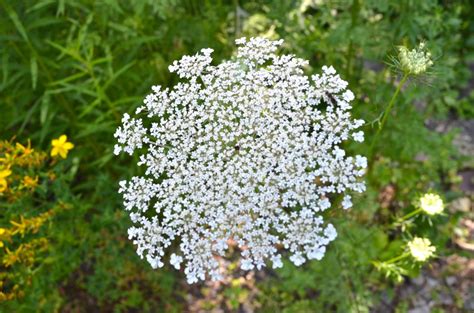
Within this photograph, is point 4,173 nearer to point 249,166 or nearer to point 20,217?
point 20,217

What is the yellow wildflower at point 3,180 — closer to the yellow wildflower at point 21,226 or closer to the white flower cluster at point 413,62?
the yellow wildflower at point 21,226

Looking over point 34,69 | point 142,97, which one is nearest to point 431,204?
point 142,97

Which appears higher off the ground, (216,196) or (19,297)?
(216,196)

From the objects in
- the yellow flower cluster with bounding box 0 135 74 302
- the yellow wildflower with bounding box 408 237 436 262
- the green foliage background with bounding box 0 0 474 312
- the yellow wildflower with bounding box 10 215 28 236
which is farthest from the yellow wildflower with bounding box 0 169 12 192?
the yellow wildflower with bounding box 408 237 436 262

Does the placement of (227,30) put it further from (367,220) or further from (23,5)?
(367,220)

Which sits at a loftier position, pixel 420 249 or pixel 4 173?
pixel 4 173

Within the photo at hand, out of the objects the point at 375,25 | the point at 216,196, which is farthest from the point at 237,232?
the point at 375,25
